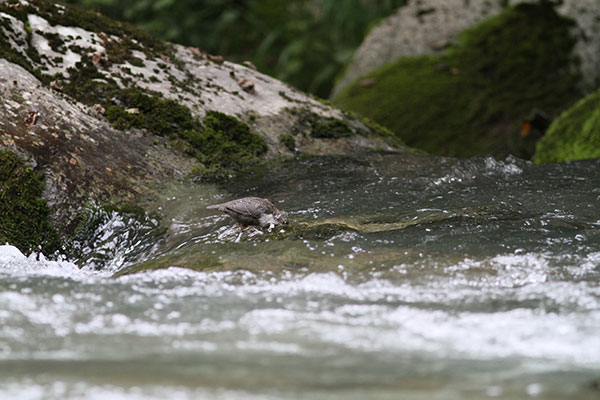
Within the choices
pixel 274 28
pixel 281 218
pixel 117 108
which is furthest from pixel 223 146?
pixel 274 28

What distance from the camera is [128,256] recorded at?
456cm

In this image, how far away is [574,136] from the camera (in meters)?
8.07

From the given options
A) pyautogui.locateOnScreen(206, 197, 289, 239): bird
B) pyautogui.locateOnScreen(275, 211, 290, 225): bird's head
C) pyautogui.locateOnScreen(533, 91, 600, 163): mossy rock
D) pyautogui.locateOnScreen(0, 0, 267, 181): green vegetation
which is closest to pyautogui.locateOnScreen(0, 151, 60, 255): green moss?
pyautogui.locateOnScreen(0, 0, 267, 181): green vegetation

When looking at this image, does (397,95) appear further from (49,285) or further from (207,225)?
(49,285)

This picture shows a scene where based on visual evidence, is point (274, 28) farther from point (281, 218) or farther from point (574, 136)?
point (281, 218)

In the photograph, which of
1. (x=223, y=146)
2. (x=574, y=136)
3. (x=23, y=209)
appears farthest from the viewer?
(x=574, y=136)

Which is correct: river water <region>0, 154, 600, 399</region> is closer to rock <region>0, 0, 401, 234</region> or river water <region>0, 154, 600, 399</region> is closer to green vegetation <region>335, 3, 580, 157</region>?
rock <region>0, 0, 401, 234</region>

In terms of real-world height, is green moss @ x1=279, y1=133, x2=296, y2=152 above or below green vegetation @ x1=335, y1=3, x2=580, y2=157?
below

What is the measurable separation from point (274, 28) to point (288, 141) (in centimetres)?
816

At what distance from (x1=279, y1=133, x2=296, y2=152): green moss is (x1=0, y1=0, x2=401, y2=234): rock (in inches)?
2.1

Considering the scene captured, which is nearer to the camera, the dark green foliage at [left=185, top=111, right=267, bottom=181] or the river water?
the river water

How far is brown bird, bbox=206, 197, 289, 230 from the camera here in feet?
14.1

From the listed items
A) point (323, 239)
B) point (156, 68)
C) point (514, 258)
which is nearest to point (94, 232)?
point (323, 239)

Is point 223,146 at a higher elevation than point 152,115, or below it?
below
